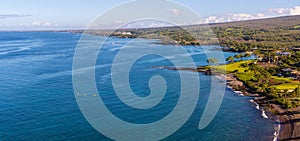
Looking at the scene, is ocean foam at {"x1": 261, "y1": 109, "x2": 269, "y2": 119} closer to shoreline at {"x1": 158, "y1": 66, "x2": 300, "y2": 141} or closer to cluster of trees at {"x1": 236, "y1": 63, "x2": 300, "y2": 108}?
shoreline at {"x1": 158, "y1": 66, "x2": 300, "y2": 141}

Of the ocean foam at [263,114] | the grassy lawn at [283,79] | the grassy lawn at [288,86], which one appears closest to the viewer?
the ocean foam at [263,114]

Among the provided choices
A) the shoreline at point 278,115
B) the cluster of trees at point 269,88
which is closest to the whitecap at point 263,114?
the shoreline at point 278,115

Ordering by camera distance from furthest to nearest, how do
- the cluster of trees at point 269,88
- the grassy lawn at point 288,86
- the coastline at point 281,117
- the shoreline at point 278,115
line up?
the grassy lawn at point 288,86
the cluster of trees at point 269,88
the shoreline at point 278,115
the coastline at point 281,117

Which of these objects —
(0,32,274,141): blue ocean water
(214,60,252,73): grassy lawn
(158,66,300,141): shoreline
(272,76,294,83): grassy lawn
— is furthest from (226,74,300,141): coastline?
(214,60,252,73): grassy lawn

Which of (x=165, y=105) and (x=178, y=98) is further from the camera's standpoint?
(x=178, y=98)

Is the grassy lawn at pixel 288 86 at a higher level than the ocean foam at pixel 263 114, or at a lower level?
higher

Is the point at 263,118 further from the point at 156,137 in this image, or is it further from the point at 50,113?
the point at 50,113

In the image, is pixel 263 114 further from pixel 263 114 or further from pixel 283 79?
pixel 283 79

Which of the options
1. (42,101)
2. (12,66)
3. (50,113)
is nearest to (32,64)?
(12,66)

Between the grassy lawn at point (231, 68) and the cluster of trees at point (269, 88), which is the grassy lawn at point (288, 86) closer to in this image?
the cluster of trees at point (269, 88)

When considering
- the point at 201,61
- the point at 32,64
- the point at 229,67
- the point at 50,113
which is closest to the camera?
the point at 50,113

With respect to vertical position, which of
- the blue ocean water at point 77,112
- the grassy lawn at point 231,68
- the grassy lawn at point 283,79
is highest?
the grassy lawn at point 231,68
